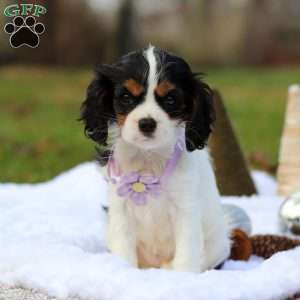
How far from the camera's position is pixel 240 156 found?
577 centimetres

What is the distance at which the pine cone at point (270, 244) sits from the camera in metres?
4.45

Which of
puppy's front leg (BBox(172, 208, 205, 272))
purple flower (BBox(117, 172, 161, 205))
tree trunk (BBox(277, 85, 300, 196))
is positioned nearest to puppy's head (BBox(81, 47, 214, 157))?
purple flower (BBox(117, 172, 161, 205))

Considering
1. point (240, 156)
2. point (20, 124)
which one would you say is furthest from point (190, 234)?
point (20, 124)

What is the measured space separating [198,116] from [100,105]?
45 cm

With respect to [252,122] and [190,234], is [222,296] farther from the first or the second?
[252,122]

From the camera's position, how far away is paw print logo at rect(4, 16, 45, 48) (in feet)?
13.9

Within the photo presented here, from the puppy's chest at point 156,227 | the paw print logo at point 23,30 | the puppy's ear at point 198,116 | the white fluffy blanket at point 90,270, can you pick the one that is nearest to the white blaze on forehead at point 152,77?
the puppy's ear at point 198,116

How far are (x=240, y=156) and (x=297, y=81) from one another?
9173 millimetres

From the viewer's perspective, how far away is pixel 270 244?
4.50 metres

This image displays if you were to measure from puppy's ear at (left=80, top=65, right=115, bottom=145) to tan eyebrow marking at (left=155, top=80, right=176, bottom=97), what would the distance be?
282 mm

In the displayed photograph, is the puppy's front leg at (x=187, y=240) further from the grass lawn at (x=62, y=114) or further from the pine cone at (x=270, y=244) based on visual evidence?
the grass lawn at (x=62, y=114)

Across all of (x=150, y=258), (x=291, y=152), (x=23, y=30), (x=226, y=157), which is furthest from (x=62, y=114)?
(x=150, y=258)

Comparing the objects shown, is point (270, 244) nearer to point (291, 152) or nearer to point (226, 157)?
point (226, 157)

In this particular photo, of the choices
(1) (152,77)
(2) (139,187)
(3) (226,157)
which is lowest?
(3) (226,157)
